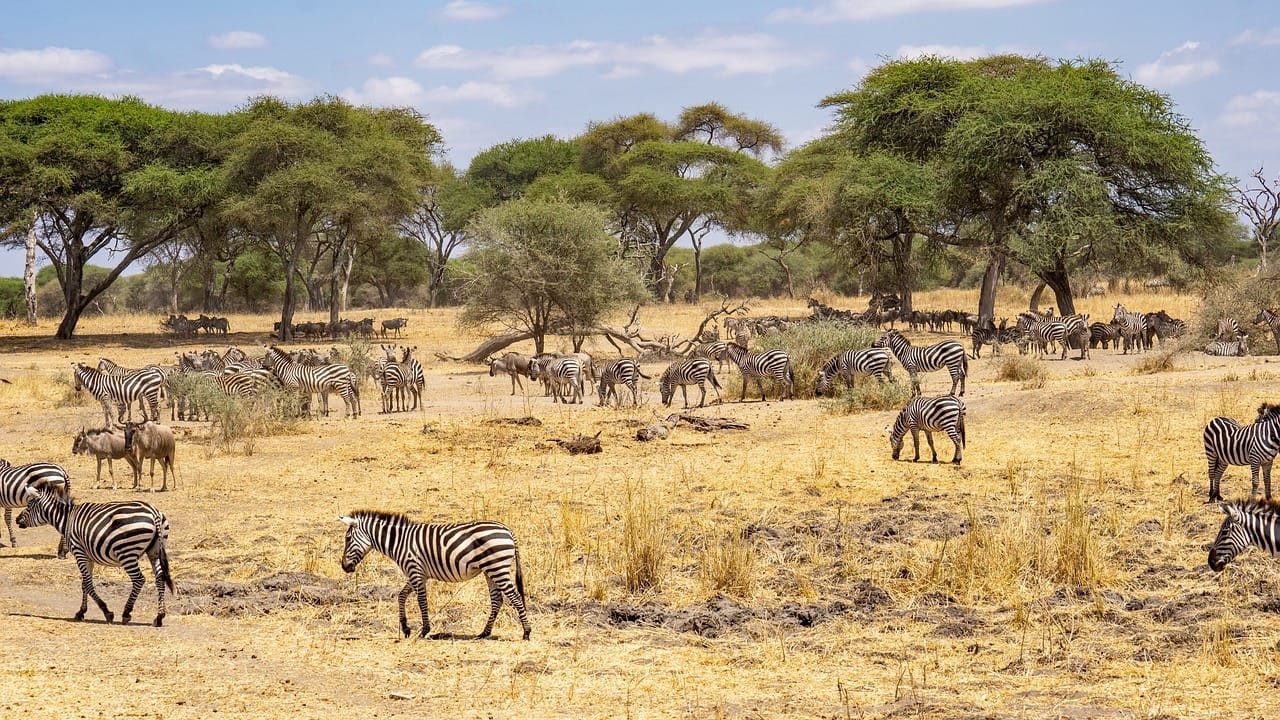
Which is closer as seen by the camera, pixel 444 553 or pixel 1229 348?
pixel 444 553

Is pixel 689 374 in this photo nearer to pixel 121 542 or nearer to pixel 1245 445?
pixel 1245 445

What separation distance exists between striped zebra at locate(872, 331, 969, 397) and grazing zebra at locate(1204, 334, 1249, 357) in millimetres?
6906

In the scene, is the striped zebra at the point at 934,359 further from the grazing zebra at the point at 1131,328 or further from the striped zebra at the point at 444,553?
the striped zebra at the point at 444,553

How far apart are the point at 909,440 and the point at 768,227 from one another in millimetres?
37261

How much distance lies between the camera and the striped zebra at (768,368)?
21828 millimetres

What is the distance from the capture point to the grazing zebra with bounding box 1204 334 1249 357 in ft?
85.4

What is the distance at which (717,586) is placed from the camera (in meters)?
→ 9.95

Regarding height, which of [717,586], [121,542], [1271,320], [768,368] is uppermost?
[1271,320]

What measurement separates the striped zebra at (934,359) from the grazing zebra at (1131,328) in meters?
8.40

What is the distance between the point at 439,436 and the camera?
18.3m

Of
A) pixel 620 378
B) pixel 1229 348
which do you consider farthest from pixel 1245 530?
pixel 1229 348

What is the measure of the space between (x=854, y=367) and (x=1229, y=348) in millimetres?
9951

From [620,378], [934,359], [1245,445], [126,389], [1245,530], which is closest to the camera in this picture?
[1245,530]

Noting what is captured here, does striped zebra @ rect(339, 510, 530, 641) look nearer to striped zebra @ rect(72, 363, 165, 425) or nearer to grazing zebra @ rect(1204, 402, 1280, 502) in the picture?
grazing zebra @ rect(1204, 402, 1280, 502)
